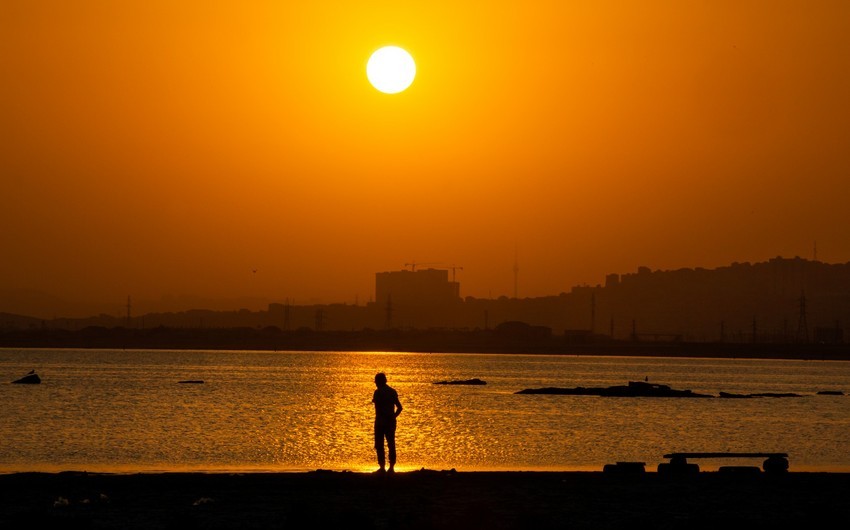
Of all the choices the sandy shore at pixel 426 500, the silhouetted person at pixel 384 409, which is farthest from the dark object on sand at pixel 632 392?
the silhouetted person at pixel 384 409

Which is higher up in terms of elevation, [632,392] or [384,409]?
[384,409]

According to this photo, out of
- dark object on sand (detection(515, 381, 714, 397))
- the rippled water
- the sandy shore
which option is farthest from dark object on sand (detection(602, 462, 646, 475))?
dark object on sand (detection(515, 381, 714, 397))

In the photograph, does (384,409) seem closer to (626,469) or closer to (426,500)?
(426,500)

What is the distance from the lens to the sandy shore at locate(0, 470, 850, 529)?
22797 millimetres

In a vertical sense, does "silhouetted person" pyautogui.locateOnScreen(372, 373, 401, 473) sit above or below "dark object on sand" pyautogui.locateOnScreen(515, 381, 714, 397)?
above

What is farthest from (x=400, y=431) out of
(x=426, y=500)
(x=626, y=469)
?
(x=426, y=500)

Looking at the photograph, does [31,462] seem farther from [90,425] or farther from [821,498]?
[821,498]

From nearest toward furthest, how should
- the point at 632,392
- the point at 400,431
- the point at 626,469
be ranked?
the point at 626,469
the point at 400,431
the point at 632,392

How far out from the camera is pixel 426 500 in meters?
25.5

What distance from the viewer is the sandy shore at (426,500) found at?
22.8 m

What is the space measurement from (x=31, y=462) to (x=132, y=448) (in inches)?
316

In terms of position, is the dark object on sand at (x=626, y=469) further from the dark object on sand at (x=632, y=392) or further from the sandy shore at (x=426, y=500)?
the dark object on sand at (x=632, y=392)

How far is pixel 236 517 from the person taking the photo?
77.8 feet

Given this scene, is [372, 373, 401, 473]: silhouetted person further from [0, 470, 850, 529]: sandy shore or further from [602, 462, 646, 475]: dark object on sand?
[602, 462, 646, 475]: dark object on sand
